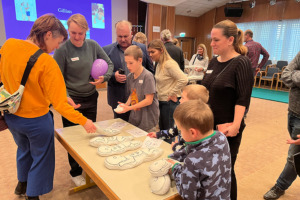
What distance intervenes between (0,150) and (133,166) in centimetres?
261

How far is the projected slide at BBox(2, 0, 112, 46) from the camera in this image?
5297mm

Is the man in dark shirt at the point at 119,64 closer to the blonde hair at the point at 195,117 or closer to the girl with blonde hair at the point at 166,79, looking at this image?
the girl with blonde hair at the point at 166,79

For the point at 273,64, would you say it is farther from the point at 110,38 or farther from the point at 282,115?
the point at 110,38

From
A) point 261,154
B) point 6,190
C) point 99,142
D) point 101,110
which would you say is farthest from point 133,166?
point 101,110

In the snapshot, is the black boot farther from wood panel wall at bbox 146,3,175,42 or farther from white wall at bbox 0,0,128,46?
wood panel wall at bbox 146,3,175,42

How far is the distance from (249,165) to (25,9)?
5966mm

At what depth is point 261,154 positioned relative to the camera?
3016 mm

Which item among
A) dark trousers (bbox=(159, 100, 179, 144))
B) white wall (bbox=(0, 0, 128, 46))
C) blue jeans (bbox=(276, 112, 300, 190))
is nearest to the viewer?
Answer: blue jeans (bbox=(276, 112, 300, 190))

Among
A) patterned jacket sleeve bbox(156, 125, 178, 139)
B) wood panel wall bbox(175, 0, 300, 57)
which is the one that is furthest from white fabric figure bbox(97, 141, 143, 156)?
wood panel wall bbox(175, 0, 300, 57)

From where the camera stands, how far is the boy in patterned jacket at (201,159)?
943mm

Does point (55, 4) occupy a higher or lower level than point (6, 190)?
higher

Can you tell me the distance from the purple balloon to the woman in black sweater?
1.05 metres

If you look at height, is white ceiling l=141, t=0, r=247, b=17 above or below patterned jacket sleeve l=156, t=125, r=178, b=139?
above

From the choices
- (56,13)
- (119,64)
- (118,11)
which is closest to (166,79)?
(119,64)
